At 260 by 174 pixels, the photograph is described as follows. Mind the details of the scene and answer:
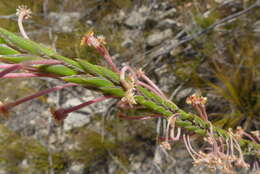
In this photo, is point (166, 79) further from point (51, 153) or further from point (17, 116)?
point (17, 116)

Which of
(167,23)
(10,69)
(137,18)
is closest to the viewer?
(10,69)

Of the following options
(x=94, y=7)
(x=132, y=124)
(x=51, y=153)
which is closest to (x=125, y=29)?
(x=94, y=7)

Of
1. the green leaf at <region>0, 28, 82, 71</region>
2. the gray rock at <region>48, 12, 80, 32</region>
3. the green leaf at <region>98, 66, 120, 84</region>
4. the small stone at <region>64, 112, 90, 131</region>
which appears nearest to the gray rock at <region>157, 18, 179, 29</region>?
the gray rock at <region>48, 12, 80, 32</region>

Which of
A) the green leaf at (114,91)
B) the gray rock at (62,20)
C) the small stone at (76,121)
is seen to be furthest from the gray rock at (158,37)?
the green leaf at (114,91)

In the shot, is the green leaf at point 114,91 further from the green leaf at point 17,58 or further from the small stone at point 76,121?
the small stone at point 76,121

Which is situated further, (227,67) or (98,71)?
(227,67)

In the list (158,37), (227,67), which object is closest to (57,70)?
(227,67)

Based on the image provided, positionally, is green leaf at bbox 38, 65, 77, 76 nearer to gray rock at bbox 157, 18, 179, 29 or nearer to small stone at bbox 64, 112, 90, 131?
small stone at bbox 64, 112, 90, 131

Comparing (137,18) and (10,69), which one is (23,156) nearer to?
(137,18)
